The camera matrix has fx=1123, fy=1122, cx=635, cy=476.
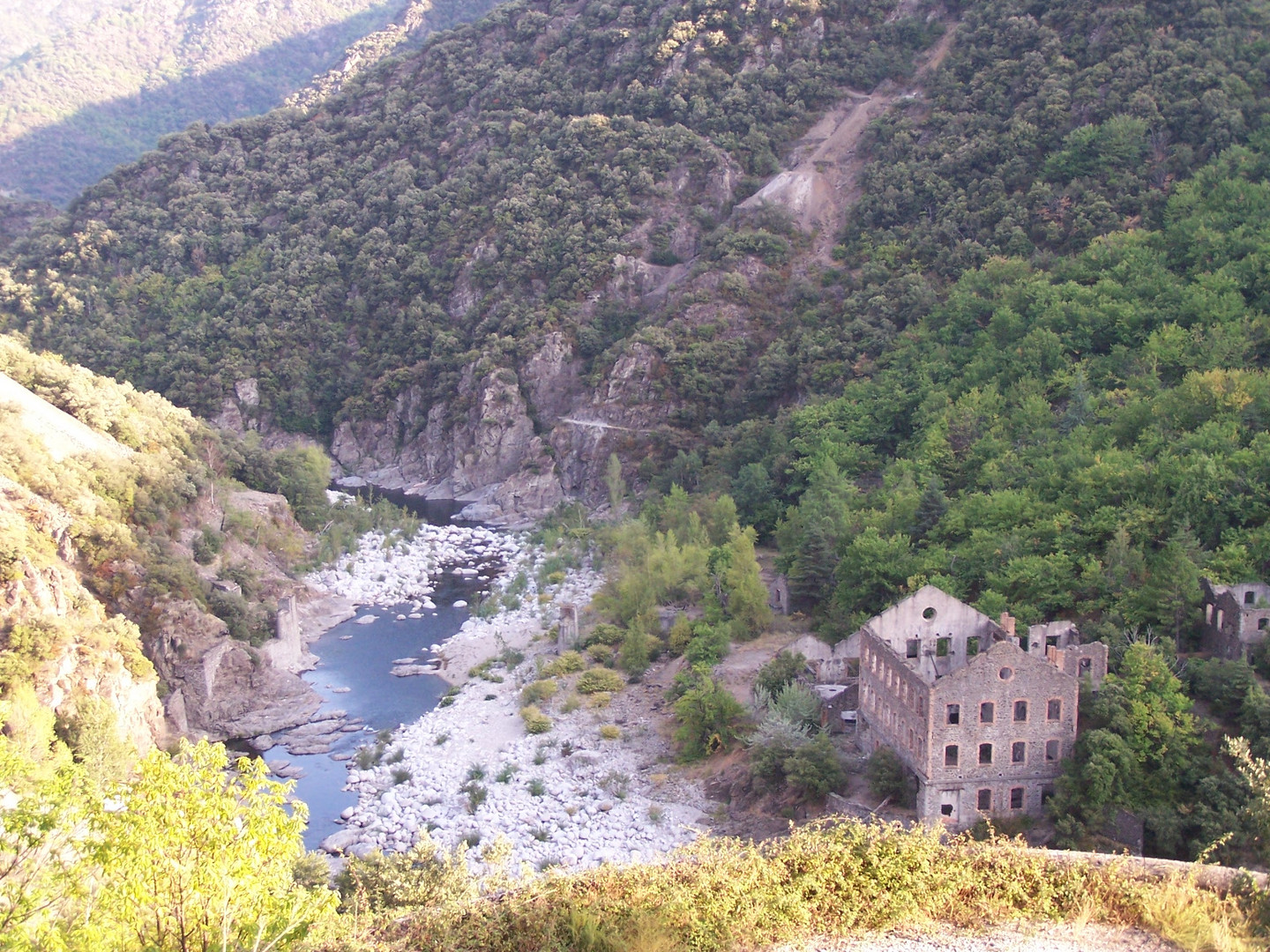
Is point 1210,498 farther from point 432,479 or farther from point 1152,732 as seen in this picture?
point 432,479

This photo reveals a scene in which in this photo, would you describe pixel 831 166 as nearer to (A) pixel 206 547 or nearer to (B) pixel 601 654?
(B) pixel 601 654

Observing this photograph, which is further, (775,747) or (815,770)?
(775,747)

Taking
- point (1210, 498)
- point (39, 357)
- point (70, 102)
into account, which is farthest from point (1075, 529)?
point (70, 102)

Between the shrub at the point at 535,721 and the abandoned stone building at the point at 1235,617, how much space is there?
836 inches

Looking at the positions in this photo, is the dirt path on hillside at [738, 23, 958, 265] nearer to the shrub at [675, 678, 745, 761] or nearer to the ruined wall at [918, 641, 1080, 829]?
the shrub at [675, 678, 745, 761]

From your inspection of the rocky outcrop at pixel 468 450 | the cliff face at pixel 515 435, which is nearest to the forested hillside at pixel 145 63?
the rocky outcrop at pixel 468 450

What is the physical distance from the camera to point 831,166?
263 ft

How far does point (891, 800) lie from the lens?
28859mm

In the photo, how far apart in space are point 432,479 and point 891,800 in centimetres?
6025

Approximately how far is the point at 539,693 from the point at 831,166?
2030 inches

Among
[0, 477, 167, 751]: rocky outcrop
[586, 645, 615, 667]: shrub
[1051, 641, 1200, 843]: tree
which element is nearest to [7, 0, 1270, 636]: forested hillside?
[1051, 641, 1200, 843]: tree

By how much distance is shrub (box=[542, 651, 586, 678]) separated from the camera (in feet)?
145

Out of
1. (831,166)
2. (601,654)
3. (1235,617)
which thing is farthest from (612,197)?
(1235,617)

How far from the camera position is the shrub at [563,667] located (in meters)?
44.3
